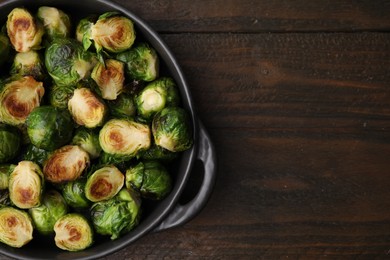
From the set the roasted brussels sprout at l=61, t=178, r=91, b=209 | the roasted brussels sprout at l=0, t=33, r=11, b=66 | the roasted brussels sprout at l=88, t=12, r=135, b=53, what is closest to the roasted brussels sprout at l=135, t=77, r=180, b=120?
the roasted brussels sprout at l=88, t=12, r=135, b=53

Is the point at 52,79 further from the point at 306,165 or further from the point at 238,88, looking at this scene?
the point at 306,165

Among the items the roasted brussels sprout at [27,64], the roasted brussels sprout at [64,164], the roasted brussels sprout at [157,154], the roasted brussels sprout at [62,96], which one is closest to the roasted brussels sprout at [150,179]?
the roasted brussels sprout at [157,154]

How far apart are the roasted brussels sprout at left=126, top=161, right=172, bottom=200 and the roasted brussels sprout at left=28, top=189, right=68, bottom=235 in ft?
0.59

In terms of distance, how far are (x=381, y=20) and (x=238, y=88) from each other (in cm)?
43

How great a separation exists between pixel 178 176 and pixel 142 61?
0.98ft

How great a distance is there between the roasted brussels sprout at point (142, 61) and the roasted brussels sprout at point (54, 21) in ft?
0.50

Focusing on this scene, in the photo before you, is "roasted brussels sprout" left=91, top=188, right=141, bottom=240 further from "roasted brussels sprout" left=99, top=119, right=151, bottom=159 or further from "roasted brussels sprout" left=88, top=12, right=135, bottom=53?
"roasted brussels sprout" left=88, top=12, right=135, bottom=53

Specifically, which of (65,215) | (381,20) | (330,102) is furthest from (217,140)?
(381,20)

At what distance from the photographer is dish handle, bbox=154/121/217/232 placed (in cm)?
151

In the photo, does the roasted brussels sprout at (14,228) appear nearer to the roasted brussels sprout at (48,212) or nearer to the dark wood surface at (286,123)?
the roasted brussels sprout at (48,212)

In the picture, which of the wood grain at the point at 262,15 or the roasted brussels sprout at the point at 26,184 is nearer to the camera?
the roasted brussels sprout at the point at 26,184

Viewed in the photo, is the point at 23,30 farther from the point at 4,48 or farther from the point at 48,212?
the point at 48,212

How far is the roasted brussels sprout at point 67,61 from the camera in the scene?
150cm

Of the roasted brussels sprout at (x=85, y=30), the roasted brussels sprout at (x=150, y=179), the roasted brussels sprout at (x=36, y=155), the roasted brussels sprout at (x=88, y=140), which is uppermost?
the roasted brussels sprout at (x=85, y=30)
